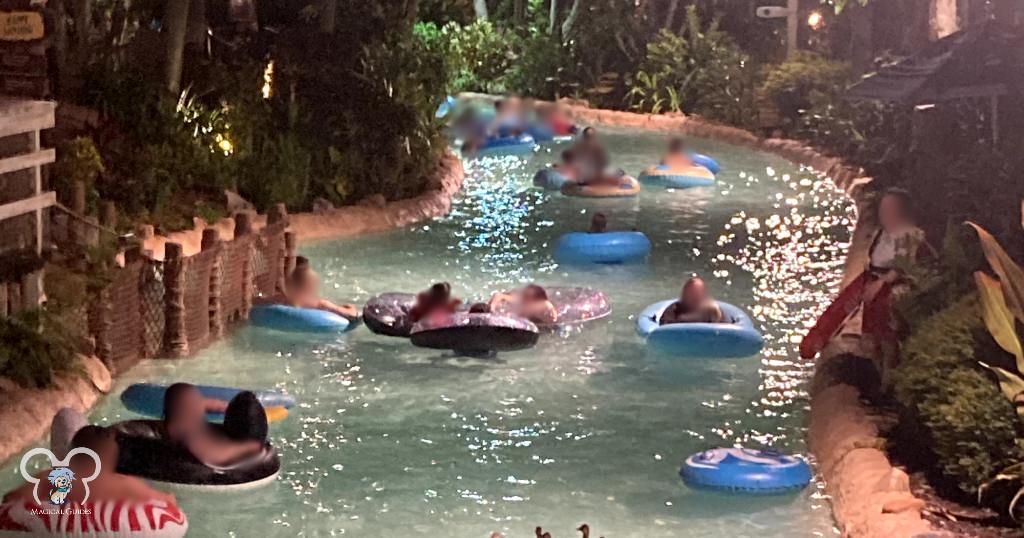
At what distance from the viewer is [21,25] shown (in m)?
8.93

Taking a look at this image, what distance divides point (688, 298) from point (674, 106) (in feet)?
53.0

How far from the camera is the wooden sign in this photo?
351 inches

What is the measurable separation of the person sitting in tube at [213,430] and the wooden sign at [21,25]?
2881mm

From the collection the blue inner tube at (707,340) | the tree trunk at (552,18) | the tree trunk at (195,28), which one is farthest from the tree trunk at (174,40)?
the tree trunk at (552,18)

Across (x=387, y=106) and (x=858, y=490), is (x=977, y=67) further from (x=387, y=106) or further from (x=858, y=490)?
(x=387, y=106)

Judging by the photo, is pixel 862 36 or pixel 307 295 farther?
pixel 862 36

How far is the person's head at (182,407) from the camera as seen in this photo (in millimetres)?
7531

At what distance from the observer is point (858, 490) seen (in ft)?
23.5

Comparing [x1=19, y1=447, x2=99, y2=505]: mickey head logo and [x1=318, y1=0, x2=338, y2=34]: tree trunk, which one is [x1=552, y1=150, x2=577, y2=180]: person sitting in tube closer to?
[x1=318, y1=0, x2=338, y2=34]: tree trunk

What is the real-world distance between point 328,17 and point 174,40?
2483 millimetres

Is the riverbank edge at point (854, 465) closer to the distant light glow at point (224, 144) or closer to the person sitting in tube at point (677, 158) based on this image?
the distant light glow at point (224, 144)

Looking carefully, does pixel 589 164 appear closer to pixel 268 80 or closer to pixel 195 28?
pixel 268 80

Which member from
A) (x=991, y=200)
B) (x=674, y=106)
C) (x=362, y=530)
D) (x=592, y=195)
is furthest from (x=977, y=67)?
(x=674, y=106)

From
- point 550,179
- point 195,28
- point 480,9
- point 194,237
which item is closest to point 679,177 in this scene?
Answer: point 550,179
